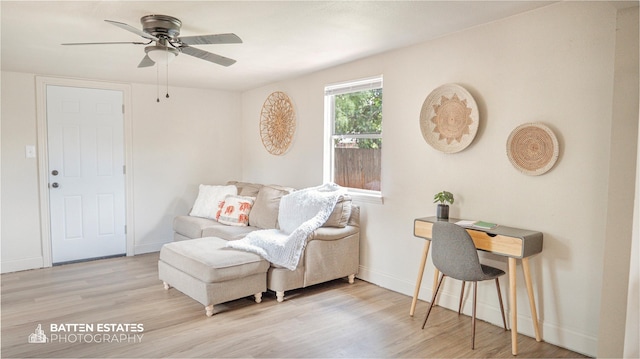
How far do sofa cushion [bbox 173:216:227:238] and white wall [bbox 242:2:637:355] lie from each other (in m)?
1.87

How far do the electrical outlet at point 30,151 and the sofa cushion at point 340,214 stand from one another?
3.33 meters

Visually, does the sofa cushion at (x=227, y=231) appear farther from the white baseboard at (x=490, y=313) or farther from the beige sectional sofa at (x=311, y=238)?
the white baseboard at (x=490, y=313)

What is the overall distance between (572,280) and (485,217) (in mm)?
678

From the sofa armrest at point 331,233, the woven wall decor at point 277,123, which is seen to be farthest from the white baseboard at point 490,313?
the woven wall decor at point 277,123

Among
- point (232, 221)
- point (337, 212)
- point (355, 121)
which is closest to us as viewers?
point (337, 212)

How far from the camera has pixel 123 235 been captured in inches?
200

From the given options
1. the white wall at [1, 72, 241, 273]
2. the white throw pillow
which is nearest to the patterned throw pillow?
the white throw pillow

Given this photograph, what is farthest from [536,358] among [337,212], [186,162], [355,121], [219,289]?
[186,162]

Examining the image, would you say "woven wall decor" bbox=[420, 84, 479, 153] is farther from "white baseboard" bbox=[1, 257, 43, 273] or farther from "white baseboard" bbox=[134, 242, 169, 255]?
"white baseboard" bbox=[1, 257, 43, 273]

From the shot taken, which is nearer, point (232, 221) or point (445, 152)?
point (445, 152)

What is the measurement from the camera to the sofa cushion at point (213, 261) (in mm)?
3139

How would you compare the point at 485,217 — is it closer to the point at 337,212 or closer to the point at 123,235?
the point at 337,212

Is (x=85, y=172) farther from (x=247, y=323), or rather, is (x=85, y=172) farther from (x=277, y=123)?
(x=247, y=323)

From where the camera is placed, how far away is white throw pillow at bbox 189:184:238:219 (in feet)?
16.2
